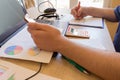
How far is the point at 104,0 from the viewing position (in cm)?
167

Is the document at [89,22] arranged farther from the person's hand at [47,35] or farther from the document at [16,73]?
the document at [16,73]

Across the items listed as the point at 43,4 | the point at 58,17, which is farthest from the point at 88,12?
the point at 43,4

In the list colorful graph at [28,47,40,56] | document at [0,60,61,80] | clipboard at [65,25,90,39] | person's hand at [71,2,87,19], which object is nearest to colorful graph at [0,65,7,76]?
document at [0,60,61,80]

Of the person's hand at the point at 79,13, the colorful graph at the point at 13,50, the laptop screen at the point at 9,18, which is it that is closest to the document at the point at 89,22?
the person's hand at the point at 79,13

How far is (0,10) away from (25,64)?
31cm

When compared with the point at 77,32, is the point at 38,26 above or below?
above

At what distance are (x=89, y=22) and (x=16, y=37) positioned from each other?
463 millimetres

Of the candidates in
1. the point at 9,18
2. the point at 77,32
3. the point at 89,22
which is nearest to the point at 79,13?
the point at 89,22

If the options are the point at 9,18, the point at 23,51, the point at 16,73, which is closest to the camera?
the point at 16,73

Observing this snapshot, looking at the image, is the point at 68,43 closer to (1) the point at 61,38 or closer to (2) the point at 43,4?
(1) the point at 61,38

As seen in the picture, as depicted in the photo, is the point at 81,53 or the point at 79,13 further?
the point at 79,13

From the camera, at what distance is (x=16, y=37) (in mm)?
736

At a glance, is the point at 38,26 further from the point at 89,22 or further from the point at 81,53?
the point at 89,22

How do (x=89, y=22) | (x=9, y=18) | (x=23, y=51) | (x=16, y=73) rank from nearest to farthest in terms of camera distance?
(x=16, y=73)
(x=23, y=51)
(x=9, y=18)
(x=89, y=22)
